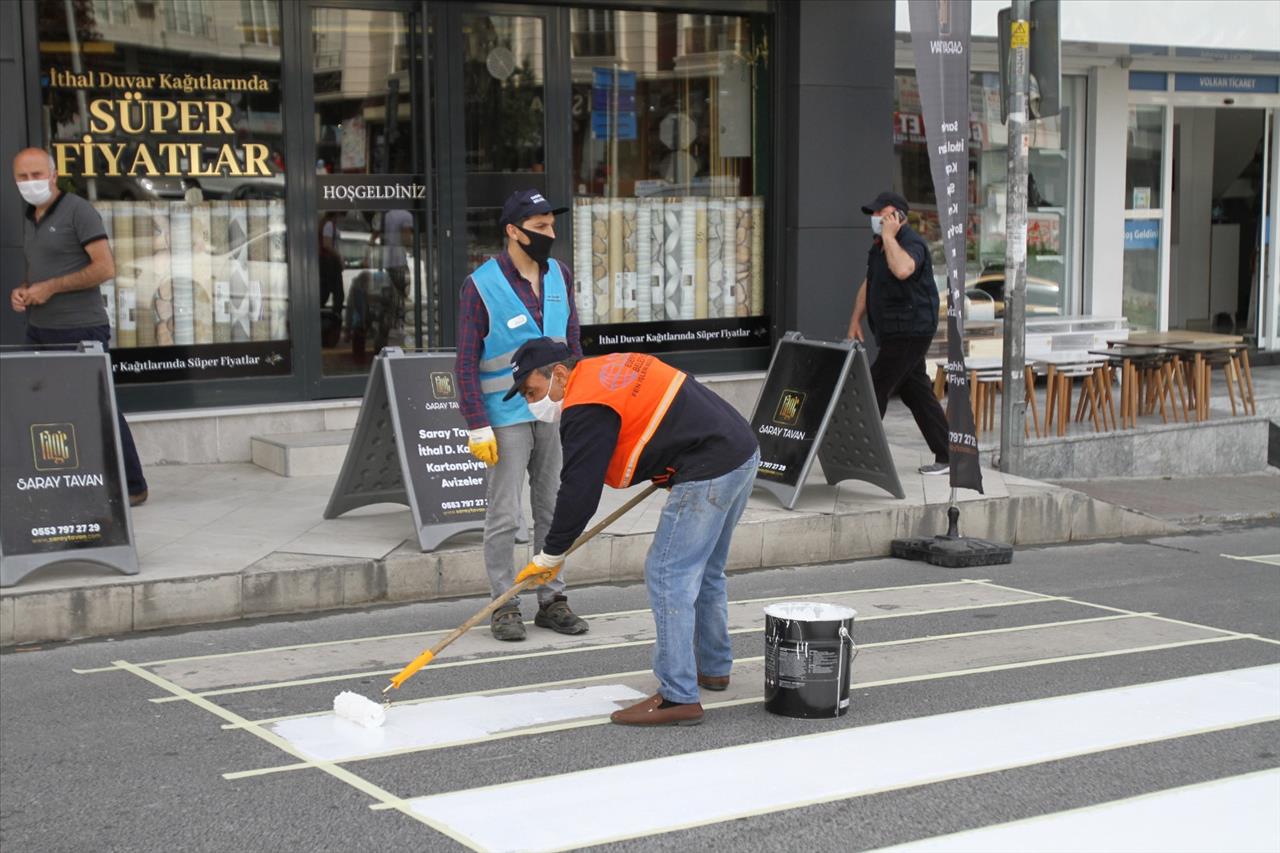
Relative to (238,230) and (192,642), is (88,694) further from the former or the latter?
(238,230)

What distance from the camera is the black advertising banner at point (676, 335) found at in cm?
1273

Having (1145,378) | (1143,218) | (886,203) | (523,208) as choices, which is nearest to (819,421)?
(886,203)

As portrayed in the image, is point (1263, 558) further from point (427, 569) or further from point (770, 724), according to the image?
point (427, 569)

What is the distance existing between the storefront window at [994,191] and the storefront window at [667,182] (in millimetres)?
2071

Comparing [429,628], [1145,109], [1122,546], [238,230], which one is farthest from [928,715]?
[1145,109]

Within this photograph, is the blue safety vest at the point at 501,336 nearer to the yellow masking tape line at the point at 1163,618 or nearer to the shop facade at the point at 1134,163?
the yellow masking tape line at the point at 1163,618

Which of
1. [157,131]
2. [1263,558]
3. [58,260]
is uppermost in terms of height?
[157,131]

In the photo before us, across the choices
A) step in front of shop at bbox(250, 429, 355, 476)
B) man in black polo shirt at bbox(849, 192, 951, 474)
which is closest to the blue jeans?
man in black polo shirt at bbox(849, 192, 951, 474)

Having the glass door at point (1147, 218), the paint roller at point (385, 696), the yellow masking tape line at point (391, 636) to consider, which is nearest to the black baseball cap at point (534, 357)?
the paint roller at point (385, 696)

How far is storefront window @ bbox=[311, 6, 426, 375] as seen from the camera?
449 inches

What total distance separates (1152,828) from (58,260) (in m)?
6.98

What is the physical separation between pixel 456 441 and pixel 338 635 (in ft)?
5.51

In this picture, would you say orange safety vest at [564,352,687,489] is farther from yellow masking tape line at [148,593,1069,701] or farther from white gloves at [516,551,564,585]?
yellow masking tape line at [148,593,1069,701]

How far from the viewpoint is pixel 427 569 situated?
8.26 metres
